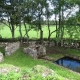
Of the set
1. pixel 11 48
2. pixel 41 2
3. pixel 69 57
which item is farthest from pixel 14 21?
pixel 69 57

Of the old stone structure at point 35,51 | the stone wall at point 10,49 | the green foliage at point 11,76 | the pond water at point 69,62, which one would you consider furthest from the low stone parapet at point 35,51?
the green foliage at point 11,76

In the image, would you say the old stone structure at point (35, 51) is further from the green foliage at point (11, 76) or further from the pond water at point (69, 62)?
the green foliage at point (11, 76)

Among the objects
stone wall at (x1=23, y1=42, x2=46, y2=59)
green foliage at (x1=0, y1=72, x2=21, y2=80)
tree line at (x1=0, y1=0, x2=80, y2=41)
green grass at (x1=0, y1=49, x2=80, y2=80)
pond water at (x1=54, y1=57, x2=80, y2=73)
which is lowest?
pond water at (x1=54, y1=57, x2=80, y2=73)

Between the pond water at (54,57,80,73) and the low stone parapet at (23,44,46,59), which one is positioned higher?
the low stone parapet at (23,44,46,59)

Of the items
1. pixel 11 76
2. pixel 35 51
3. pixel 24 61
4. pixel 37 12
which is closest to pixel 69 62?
pixel 35 51

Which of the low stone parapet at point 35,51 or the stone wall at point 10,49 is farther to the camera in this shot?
the low stone parapet at point 35,51

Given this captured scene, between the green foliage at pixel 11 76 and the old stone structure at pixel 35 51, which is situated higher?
the green foliage at pixel 11 76

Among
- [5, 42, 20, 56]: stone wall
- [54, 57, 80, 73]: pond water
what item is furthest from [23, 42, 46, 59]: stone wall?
[54, 57, 80, 73]: pond water

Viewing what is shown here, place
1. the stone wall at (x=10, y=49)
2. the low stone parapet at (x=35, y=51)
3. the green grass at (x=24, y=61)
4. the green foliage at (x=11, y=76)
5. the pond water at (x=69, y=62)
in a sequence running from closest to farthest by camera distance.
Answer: the green foliage at (x=11, y=76) < the green grass at (x=24, y=61) < the pond water at (x=69, y=62) < the stone wall at (x=10, y=49) < the low stone parapet at (x=35, y=51)

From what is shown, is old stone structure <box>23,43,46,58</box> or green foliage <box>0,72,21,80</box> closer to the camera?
green foliage <box>0,72,21,80</box>

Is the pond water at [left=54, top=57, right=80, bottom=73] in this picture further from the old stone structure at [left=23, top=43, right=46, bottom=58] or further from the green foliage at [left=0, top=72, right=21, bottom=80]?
the green foliage at [left=0, top=72, right=21, bottom=80]

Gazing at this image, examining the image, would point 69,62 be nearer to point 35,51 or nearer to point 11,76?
point 35,51

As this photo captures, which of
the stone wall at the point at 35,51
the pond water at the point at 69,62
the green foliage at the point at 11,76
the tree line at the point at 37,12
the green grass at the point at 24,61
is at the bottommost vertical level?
the pond water at the point at 69,62

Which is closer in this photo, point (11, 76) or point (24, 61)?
point (11, 76)
